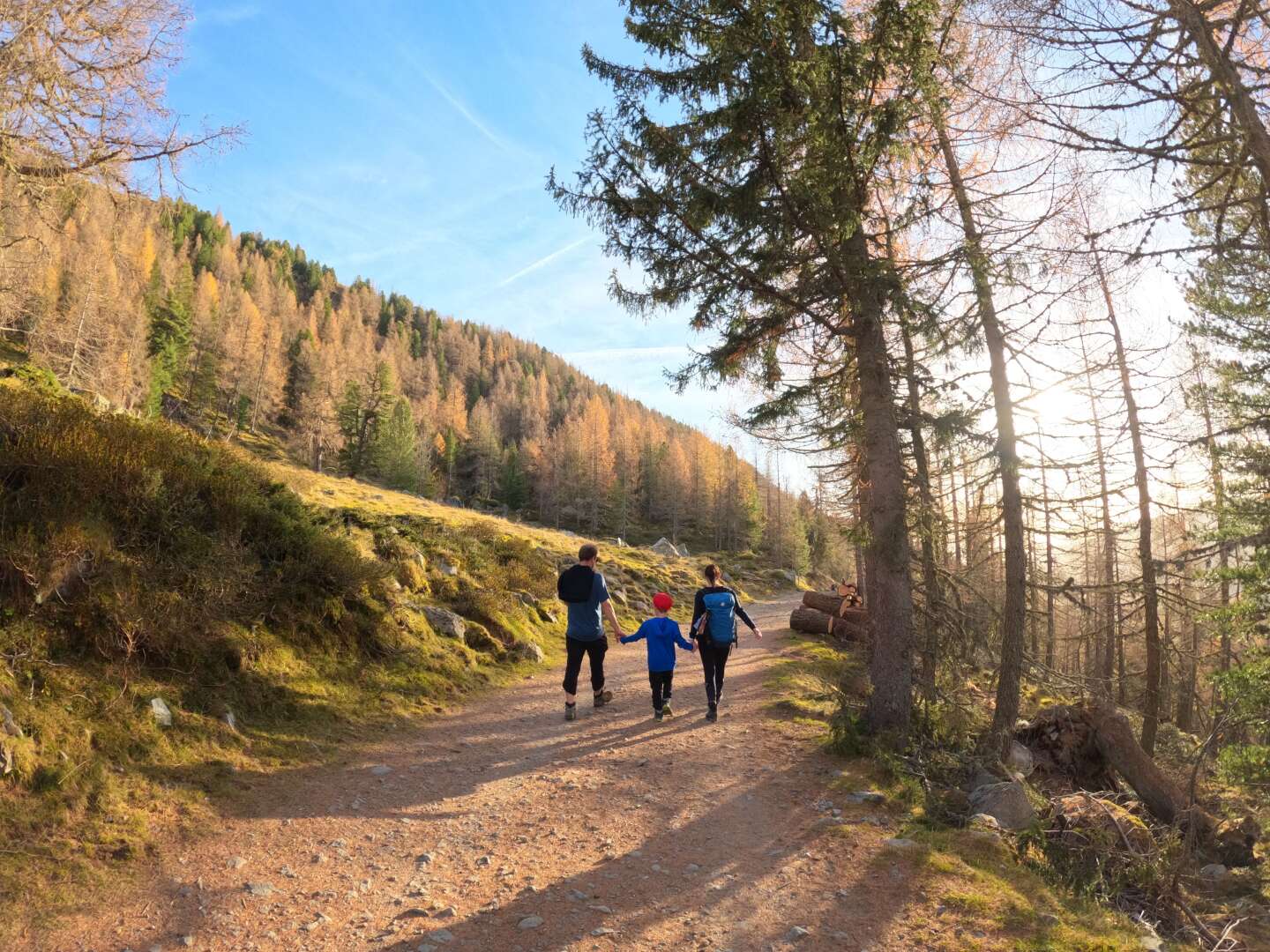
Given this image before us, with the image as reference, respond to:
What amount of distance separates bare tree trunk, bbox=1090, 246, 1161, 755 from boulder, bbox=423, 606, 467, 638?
40.0 ft

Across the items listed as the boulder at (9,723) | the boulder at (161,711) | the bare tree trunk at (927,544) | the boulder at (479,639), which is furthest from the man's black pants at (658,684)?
the boulder at (9,723)

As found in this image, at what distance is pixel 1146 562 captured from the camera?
13.2m

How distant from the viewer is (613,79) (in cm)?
761

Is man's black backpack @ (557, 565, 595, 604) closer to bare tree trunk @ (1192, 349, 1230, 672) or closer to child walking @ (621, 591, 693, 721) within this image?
child walking @ (621, 591, 693, 721)

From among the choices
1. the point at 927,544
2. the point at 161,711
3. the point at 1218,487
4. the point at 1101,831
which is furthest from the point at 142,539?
the point at 1218,487

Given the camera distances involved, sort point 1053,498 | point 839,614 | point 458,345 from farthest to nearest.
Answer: point 458,345, point 839,614, point 1053,498

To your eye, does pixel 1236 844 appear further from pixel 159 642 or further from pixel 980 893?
pixel 159 642

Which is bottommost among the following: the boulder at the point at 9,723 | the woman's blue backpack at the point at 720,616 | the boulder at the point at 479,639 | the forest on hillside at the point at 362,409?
the boulder at the point at 479,639

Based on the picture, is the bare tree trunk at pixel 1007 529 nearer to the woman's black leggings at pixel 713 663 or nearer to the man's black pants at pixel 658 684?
the woman's black leggings at pixel 713 663

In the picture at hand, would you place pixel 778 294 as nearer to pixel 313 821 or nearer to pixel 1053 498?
pixel 1053 498

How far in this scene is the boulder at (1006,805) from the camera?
5473 millimetres

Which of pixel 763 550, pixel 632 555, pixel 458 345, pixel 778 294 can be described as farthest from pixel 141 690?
pixel 458 345

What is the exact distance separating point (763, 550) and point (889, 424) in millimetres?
70052

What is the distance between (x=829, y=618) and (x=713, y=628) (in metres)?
12.2
